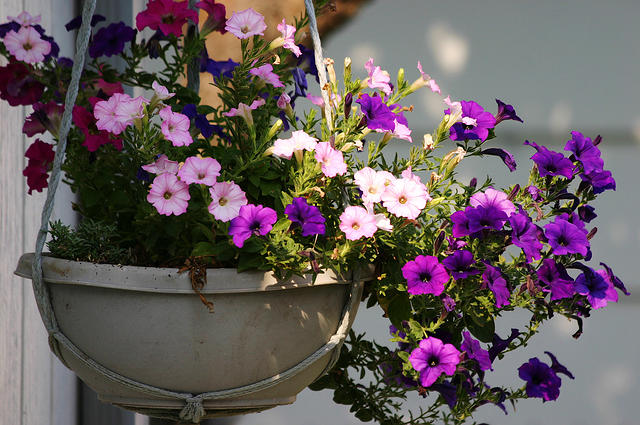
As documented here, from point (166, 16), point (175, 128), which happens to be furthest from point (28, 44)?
point (175, 128)

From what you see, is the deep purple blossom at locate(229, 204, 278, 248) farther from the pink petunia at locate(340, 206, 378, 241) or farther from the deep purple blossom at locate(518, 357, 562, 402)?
the deep purple blossom at locate(518, 357, 562, 402)

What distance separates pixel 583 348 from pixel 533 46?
1.00m

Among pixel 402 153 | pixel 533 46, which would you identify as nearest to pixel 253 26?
pixel 402 153

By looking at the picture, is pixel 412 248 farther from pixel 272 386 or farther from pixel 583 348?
pixel 583 348

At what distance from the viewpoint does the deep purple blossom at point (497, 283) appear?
0.91 metres

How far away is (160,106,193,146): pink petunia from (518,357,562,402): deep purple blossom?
624 millimetres

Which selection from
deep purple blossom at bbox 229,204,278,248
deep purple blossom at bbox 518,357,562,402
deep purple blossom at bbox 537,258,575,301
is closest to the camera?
deep purple blossom at bbox 229,204,278,248

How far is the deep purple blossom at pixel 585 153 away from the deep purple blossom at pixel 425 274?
0.93ft

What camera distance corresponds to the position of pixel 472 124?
1.00 m

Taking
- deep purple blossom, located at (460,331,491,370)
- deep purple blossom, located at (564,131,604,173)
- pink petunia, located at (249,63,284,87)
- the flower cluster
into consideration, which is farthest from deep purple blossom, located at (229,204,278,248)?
deep purple blossom, located at (564,131,604,173)

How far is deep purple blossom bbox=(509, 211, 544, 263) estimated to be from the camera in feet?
3.04

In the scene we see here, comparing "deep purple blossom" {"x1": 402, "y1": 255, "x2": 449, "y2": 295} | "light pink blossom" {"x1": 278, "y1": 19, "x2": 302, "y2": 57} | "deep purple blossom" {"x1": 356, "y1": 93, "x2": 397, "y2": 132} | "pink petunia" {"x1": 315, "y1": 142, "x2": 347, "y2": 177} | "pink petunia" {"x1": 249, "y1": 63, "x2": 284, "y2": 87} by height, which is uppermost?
"light pink blossom" {"x1": 278, "y1": 19, "x2": 302, "y2": 57}

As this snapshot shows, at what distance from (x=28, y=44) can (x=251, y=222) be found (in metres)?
0.56

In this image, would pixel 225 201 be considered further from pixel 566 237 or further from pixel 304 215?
pixel 566 237
